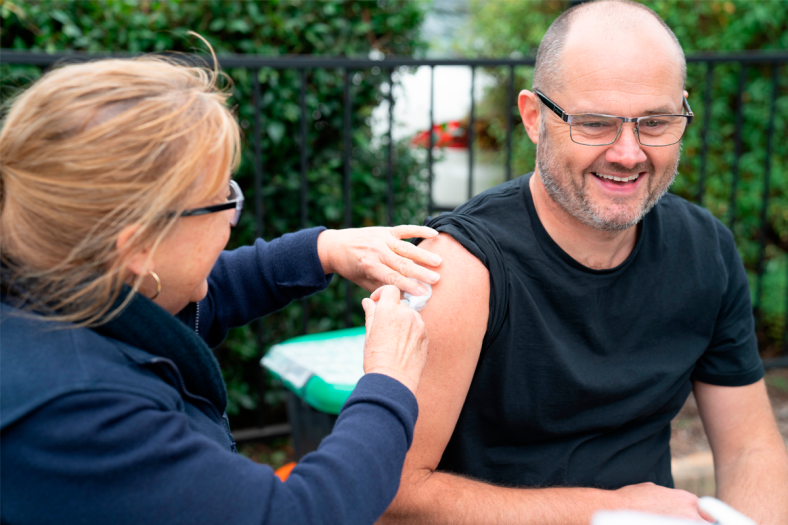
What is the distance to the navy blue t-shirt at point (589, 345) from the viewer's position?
1.64 metres

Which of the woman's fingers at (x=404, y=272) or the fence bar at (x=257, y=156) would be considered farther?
the fence bar at (x=257, y=156)

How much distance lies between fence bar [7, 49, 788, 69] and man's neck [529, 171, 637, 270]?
1.49 metres

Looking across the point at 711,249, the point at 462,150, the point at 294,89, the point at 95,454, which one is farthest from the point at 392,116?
the point at 462,150

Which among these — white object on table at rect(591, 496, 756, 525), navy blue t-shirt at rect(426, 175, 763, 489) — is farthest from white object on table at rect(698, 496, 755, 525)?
navy blue t-shirt at rect(426, 175, 763, 489)

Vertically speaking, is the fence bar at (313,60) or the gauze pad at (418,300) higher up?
the fence bar at (313,60)

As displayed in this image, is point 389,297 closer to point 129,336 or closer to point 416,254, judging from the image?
point 416,254

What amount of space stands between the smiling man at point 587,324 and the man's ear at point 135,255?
0.67 metres

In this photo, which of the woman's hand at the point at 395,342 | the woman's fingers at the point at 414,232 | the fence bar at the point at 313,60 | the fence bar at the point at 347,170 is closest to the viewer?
the woman's hand at the point at 395,342

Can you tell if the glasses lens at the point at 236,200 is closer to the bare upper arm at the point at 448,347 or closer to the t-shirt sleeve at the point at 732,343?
the bare upper arm at the point at 448,347

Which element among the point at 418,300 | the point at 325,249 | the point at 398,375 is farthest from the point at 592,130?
the point at 398,375

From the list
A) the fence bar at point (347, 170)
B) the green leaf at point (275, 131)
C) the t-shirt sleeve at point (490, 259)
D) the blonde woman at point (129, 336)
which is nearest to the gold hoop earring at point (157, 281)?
the blonde woman at point (129, 336)

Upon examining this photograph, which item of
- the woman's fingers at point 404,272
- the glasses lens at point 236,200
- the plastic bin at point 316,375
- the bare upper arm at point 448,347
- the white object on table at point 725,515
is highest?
the glasses lens at point 236,200

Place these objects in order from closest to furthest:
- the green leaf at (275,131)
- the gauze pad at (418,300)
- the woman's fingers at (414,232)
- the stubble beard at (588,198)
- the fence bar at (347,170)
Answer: the gauze pad at (418,300)
the woman's fingers at (414,232)
the stubble beard at (588,198)
the fence bar at (347,170)
the green leaf at (275,131)

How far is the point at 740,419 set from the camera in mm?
1927
